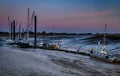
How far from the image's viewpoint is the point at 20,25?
98938 millimetres

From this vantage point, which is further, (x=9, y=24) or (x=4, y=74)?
(x=9, y=24)

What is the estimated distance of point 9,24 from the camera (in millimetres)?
103750

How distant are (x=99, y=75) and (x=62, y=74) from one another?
3.35 meters

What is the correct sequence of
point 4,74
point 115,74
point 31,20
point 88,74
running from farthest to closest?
point 31,20
point 115,74
point 88,74
point 4,74

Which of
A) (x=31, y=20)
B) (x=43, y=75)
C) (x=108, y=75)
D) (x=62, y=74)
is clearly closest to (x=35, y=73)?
(x=43, y=75)

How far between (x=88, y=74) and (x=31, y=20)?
58.7 meters

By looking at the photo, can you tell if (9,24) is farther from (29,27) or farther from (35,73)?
(35,73)

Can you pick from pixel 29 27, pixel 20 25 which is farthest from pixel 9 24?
pixel 29 27

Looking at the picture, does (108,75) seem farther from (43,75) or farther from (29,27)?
(29,27)

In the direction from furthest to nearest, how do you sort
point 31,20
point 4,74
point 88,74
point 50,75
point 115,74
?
point 31,20, point 115,74, point 88,74, point 50,75, point 4,74

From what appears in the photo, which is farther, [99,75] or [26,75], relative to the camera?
[99,75]

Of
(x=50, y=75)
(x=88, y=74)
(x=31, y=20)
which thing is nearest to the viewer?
(x=50, y=75)

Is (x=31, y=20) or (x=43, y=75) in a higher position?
(x=31, y=20)

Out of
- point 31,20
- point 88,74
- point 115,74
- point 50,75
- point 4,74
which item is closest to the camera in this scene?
point 4,74
